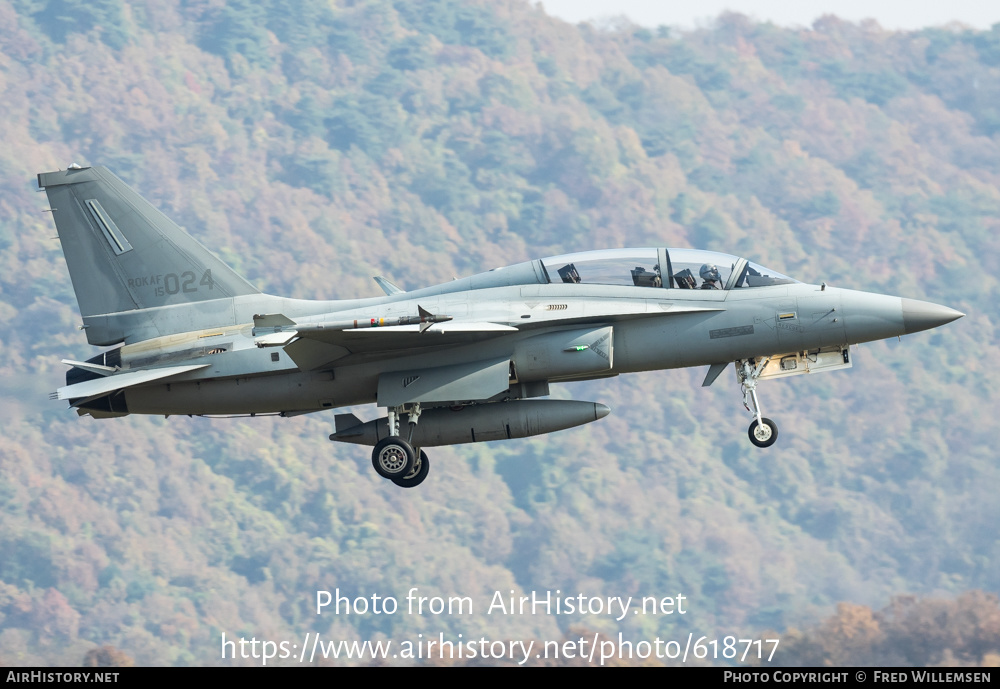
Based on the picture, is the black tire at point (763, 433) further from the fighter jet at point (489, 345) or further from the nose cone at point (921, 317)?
the nose cone at point (921, 317)

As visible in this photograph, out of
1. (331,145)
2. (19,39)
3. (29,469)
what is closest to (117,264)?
(29,469)

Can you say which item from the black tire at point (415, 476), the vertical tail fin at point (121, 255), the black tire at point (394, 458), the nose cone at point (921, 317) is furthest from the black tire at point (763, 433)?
the vertical tail fin at point (121, 255)

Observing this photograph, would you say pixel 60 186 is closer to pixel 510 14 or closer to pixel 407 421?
pixel 407 421

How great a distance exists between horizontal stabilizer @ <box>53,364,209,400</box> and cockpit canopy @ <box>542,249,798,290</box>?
6.16 m

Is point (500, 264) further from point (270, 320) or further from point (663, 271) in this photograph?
point (270, 320)

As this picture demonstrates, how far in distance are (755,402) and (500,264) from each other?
11298cm

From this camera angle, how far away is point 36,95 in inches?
6240

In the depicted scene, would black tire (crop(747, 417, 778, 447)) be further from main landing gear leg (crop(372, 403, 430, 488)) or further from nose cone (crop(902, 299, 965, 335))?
main landing gear leg (crop(372, 403, 430, 488))

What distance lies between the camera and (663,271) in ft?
78.1

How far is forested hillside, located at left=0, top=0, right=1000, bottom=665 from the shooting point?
96688mm

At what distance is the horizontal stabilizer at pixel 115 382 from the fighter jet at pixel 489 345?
4cm

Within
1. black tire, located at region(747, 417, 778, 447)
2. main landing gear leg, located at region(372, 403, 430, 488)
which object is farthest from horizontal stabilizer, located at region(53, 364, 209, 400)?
black tire, located at region(747, 417, 778, 447)

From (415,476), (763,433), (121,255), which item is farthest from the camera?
(121,255)

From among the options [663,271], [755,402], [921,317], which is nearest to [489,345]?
[663,271]
